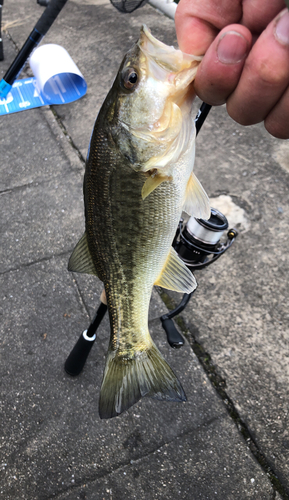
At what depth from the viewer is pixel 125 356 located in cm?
172

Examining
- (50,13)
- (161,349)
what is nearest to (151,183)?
(161,349)

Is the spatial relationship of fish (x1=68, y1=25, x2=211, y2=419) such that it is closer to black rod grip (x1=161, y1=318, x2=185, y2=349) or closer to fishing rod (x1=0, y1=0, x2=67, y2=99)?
black rod grip (x1=161, y1=318, x2=185, y2=349)

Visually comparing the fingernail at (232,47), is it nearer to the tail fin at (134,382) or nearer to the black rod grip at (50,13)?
the tail fin at (134,382)

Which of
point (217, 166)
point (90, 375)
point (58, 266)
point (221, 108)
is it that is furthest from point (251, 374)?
point (221, 108)

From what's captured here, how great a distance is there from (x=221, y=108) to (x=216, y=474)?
4119 millimetres

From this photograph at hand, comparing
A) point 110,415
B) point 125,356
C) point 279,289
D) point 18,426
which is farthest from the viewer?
point 279,289

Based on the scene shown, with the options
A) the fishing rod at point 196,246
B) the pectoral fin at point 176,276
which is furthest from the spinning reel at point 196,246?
the pectoral fin at point 176,276

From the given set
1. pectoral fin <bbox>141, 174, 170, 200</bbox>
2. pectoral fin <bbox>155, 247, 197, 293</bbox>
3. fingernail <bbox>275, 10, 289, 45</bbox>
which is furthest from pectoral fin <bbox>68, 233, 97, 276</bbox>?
fingernail <bbox>275, 10, 289, 45</bbox>

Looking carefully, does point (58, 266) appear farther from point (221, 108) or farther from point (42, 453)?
point (221, 108)

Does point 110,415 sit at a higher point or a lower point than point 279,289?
higher

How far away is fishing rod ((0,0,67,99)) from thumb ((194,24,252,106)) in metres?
3.04

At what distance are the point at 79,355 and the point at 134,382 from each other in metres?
0.86

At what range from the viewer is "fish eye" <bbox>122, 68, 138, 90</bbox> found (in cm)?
131

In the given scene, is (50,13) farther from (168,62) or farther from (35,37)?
(168,62)
